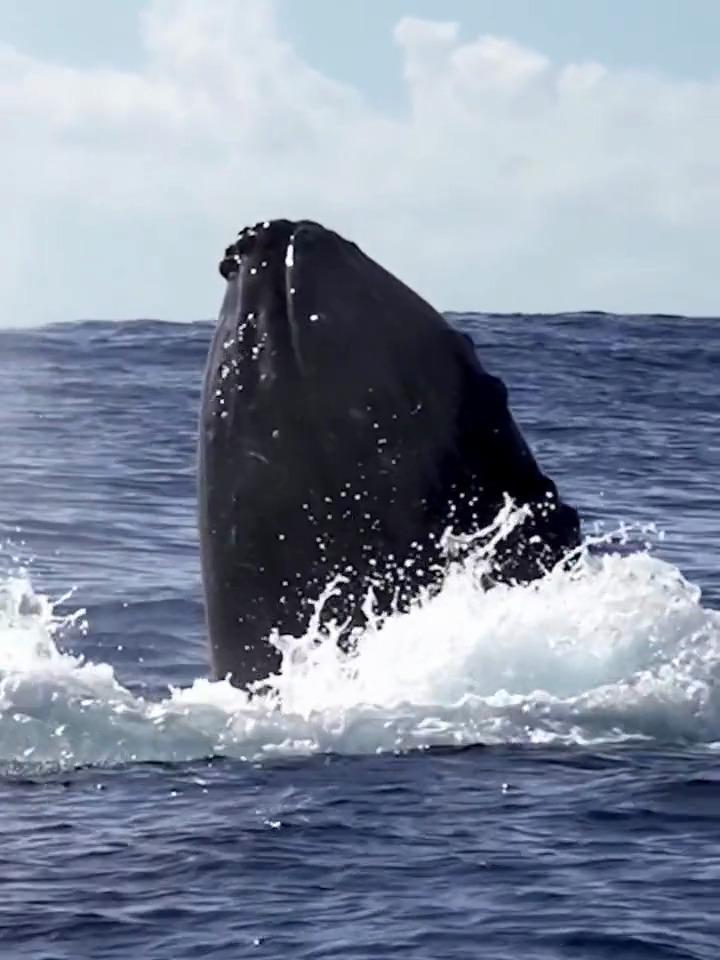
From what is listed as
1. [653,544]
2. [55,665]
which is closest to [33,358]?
[653,544]

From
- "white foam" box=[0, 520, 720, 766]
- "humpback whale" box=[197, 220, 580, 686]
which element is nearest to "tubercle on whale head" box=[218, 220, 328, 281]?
"humpback whale" box=[197, 220, 580, 686]

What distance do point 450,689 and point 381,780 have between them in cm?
167

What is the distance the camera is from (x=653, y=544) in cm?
2208

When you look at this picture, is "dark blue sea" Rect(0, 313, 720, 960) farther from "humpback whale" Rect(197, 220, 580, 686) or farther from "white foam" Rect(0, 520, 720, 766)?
"humpback whale" Rect(197, 220, 580, 686)

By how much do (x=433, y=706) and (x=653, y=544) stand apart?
9.58 metres

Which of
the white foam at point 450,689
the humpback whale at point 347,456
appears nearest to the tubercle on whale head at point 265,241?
the humpback whale at point 347,456

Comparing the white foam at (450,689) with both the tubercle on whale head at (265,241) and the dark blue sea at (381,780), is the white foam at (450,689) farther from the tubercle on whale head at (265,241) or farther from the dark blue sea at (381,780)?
the tubercle on whale head at (265,241)

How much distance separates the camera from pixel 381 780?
11.5 metres

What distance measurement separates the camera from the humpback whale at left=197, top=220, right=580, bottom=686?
37.3 feet

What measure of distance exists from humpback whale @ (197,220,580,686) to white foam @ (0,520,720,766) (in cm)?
28

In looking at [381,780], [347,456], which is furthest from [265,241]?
[381,780]

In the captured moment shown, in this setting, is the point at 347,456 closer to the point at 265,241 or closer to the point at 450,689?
the point at 265,241

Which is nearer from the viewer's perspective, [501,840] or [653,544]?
[501,840]

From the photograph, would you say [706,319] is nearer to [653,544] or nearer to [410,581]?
[653,544]
